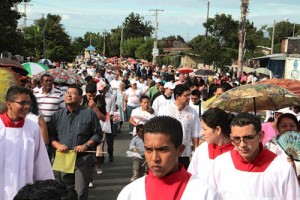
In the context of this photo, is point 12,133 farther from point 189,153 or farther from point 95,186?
point 95,186

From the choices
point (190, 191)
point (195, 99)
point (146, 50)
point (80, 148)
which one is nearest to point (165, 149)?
point (190, 191)

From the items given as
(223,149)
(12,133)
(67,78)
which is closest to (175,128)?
(223,149)

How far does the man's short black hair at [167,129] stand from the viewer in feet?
10.0

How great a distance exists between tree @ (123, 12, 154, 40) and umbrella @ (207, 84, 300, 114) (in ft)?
330

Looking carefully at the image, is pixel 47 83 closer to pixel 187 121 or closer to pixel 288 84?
pixel 187 121

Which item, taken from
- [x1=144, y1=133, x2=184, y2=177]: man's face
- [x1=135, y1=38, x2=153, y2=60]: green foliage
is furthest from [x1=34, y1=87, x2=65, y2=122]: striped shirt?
[x1=135, y1=38, x2=153, y2=60]: green foliage

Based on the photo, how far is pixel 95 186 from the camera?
346 inches

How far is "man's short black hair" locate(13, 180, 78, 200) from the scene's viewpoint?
2.06m

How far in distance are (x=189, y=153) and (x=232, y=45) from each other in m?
47.0

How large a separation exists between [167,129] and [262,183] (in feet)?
4.47

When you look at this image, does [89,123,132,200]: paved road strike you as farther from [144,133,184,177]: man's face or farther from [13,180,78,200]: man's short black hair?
[13,180,78,200]: man's short black hair

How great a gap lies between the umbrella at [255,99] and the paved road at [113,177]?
257cm

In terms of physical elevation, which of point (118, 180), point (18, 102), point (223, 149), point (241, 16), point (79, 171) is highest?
point (241, 16)

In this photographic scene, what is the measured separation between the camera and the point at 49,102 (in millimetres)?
7980
